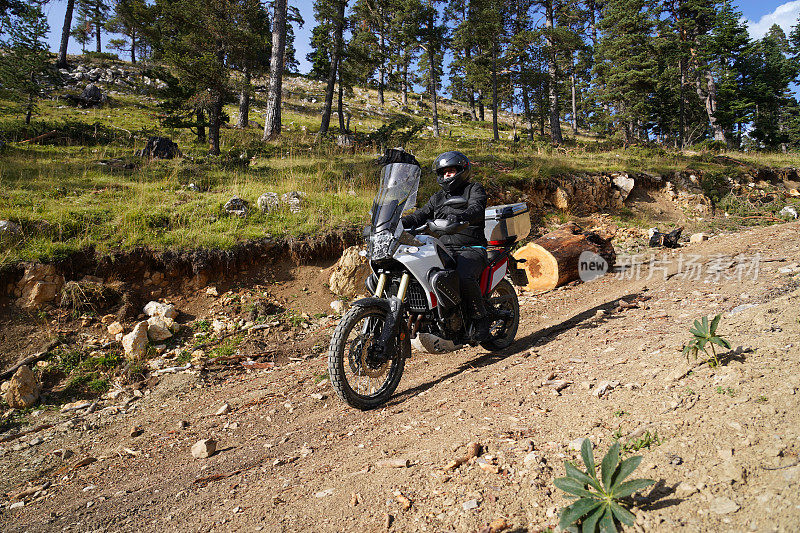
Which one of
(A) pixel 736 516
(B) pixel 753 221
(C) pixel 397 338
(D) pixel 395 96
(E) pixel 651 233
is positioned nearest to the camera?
(A) pixel 736 516

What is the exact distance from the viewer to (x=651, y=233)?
1199 cm

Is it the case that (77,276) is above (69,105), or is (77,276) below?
below

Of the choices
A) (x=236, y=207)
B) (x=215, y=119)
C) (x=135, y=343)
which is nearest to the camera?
(x=135, y=343)

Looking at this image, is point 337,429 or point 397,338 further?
point 397,338

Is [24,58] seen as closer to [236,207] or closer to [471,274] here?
[236,207]

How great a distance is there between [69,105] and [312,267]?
25834mm

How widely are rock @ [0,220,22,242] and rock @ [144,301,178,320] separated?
2357 millimetres

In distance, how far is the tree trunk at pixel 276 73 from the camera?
16.2 m

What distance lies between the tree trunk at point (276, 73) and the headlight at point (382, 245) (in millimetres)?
13885

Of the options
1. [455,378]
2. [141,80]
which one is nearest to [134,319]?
[455,378]

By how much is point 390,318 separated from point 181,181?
8.08 metres

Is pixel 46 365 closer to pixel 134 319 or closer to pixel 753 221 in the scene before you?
pixel 134 319

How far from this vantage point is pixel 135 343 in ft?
18.5

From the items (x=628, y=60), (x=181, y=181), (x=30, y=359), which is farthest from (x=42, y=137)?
(x=628, y=60)
